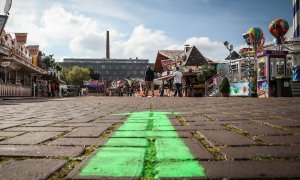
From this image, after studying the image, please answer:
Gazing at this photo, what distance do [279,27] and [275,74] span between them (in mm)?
5586

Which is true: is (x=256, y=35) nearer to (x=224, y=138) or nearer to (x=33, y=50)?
(x=224, y=138)

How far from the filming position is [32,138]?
102 inches

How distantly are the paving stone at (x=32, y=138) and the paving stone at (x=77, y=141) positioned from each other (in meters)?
0.16

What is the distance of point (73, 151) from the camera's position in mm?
1987

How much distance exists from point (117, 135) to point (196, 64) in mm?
33193

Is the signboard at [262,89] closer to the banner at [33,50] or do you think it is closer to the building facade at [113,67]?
the banner at [33,50]

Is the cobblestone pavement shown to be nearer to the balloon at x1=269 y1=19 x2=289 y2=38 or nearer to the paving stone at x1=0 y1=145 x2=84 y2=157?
the paving stone at x1=0 y1=145 x2=84 y2=157

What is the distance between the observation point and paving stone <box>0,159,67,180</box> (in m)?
1.43

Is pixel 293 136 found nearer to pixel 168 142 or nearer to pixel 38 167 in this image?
pixel 168 142

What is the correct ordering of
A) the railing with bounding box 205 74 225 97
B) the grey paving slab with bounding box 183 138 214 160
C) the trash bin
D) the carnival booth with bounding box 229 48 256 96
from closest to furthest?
1. the grey paving slab with bounding box 183 138 214 160
2. the trash bin
3. the carnival booth with bounding box 229 48 256 96
4. the railing with bounding box 205 74 225 97

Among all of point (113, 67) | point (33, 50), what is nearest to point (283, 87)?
point (33, 50)

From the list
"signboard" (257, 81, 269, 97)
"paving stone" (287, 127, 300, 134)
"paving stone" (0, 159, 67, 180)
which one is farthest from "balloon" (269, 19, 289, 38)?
"paving stone" (0, 159, 67, 180)

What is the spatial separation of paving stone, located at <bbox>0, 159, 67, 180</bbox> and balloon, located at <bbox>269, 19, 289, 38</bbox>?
2162 cm

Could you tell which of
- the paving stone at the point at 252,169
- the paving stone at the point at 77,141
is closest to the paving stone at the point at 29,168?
the paving stone at the point at 77,141
